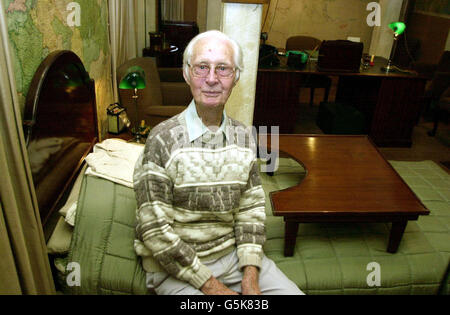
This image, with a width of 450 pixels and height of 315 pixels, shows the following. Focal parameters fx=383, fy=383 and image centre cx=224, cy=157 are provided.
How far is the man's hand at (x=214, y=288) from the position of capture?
142cm

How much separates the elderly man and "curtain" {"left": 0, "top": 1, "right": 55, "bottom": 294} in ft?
1.30

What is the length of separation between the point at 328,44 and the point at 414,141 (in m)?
1.70

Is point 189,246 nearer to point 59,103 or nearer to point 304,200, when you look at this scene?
point 304,200

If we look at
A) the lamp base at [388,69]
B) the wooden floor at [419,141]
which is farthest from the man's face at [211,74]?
the lamp base at [388,69]

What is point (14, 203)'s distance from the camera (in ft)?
4.23

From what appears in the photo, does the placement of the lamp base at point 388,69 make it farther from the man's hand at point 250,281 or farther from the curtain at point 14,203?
the curtain at point 14,203

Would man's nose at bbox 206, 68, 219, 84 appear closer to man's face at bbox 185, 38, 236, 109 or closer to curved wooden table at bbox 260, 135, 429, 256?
man's face at bbox 185, 38, 236, 109

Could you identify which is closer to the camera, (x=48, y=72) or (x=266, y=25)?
(x=48, y=72)

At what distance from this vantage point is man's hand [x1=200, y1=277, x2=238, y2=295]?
1421mm

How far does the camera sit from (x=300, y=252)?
80.8 inches

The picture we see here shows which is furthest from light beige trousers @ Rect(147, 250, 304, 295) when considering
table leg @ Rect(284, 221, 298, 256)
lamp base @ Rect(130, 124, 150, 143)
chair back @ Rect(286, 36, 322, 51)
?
chair back @ Rect(286, 36, 322, 51)

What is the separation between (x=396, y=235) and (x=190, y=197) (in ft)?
4.13

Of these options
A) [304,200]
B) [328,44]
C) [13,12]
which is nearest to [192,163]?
[304,200]

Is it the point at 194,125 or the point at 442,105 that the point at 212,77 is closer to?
the point at 194,125
